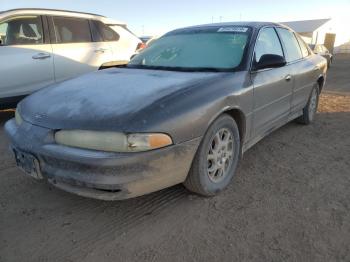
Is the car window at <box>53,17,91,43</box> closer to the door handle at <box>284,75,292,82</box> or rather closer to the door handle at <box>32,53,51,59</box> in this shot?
the door handle at <box>32,53,51,59</box>

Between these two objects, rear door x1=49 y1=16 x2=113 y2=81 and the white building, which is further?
the white building

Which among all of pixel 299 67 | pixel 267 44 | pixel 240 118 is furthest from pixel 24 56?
pixel 299 67

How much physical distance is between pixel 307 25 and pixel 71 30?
45.8 meters

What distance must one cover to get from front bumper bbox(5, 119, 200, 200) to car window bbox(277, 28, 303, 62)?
2.37 metres

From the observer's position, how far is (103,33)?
22.2 feet

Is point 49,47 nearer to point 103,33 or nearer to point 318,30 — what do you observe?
point 103,33

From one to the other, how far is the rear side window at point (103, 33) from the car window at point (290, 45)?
3.52 meters

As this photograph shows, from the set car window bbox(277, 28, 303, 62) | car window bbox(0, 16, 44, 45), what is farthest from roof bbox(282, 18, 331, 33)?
car window bbox(0, 16, 44, 45)

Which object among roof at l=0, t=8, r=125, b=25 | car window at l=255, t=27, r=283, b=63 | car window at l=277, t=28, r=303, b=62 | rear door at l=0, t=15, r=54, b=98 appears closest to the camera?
car window at l=255, t=27, r=283, b=63

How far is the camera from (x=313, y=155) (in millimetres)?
4164

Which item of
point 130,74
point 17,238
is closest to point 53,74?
point 130,74

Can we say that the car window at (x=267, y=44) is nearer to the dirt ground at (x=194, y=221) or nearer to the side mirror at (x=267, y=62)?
the side mirror at (x=267, y=62)

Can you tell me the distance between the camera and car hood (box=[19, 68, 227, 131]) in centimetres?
253

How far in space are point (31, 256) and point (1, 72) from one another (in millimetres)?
3807
